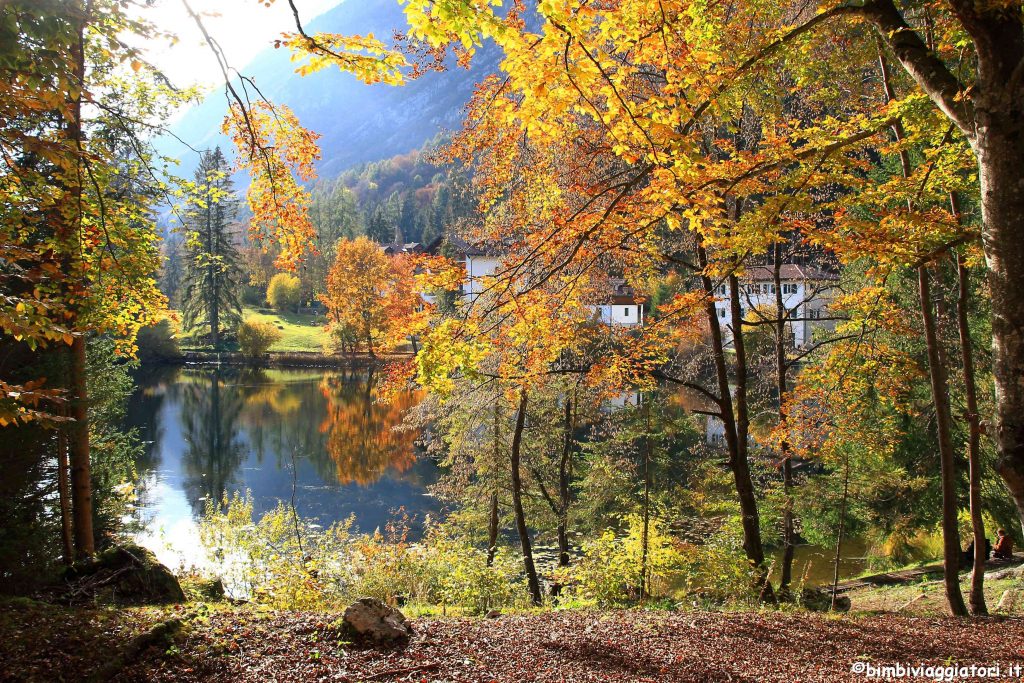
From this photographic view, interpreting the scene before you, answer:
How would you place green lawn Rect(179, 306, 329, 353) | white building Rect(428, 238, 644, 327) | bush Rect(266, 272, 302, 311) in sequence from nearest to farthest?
white building Rect(428, 238, 644, 327)
green lawn Rect(179, 306, 329, 353)
bush Rect(266, 272, 302, 311)

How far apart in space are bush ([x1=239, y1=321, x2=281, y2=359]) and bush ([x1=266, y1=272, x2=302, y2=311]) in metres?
16.6

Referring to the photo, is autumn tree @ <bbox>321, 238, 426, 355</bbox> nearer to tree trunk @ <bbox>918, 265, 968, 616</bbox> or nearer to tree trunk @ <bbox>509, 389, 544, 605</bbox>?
tree trunk @ <bbox>509, 389, 544, 605</bbox>

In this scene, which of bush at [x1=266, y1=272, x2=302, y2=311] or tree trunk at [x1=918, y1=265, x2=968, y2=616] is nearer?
tree trunk at [x1=918, y1=265, x2=968, y2=616]

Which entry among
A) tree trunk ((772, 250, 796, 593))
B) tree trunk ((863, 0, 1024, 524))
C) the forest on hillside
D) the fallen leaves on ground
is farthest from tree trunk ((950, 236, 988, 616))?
tree trunk ((863, 0, 1024, 524))

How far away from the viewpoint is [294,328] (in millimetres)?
59531

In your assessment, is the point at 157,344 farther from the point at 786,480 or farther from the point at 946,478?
the point at 946,478

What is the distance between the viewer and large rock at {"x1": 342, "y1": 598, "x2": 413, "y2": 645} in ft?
16.7

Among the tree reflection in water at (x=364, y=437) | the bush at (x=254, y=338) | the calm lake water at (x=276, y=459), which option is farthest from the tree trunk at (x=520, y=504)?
the bush at (x=254, y=338)

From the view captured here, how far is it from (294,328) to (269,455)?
37.1 metres

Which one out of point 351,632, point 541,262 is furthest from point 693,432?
point 351,632

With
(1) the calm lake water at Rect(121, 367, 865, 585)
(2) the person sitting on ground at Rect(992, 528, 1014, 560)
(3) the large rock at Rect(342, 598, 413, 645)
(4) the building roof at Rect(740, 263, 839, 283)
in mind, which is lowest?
(2) the person sitting on ground at Rect(992, 528, 1014, 560)

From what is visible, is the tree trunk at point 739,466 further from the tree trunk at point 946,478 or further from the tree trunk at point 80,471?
the tree trunk at point 80,471

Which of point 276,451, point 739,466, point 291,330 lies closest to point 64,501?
point 739,466

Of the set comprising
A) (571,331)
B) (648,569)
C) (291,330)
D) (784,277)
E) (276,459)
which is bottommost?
(648,569)
